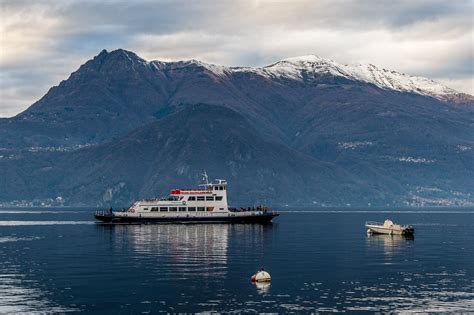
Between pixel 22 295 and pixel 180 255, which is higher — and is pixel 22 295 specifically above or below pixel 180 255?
below

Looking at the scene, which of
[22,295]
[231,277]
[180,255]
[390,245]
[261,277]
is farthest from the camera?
[390,245]

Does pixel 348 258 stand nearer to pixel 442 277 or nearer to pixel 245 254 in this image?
pixel 245 254

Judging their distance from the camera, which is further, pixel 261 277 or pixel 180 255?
pixel 180 255

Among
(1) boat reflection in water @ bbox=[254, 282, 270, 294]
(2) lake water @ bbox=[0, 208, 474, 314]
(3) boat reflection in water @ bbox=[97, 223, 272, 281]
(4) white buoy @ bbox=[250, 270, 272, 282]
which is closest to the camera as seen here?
(2) lake water @ bbox=[0, 208, 474, 314]

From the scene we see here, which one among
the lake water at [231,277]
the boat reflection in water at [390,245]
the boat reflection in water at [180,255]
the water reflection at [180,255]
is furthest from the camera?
the boat reflection in water at [390,245]

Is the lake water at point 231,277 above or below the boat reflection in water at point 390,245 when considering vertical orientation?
below

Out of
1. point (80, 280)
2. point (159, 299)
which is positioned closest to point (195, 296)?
point (159, 299)

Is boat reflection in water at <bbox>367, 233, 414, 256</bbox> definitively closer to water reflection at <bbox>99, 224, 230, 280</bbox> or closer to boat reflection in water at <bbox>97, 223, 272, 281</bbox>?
boat reflection in water at <bbox>97, 223, 272, 281</bbox>

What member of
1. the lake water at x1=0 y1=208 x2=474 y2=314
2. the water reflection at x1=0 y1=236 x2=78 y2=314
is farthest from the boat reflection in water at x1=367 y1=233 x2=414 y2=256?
the water reflection at x1=0 y1=236 x2=78 y2=314

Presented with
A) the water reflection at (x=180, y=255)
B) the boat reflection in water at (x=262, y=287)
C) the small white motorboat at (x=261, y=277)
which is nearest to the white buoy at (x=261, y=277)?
the small white motorboat at (x=261, y=277)

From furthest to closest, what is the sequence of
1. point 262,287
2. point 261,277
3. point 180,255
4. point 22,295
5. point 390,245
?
point 390,245
point 180,255
point 261,277
point 262,287
point 22,295

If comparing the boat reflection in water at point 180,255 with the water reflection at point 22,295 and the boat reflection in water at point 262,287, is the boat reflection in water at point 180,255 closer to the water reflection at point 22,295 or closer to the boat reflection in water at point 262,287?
the boat reflection in water at point 262,287

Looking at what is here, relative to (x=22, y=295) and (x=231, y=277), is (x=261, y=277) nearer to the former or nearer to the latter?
(x=231, y=277)

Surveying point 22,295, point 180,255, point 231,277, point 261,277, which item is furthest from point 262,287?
point 180,255
